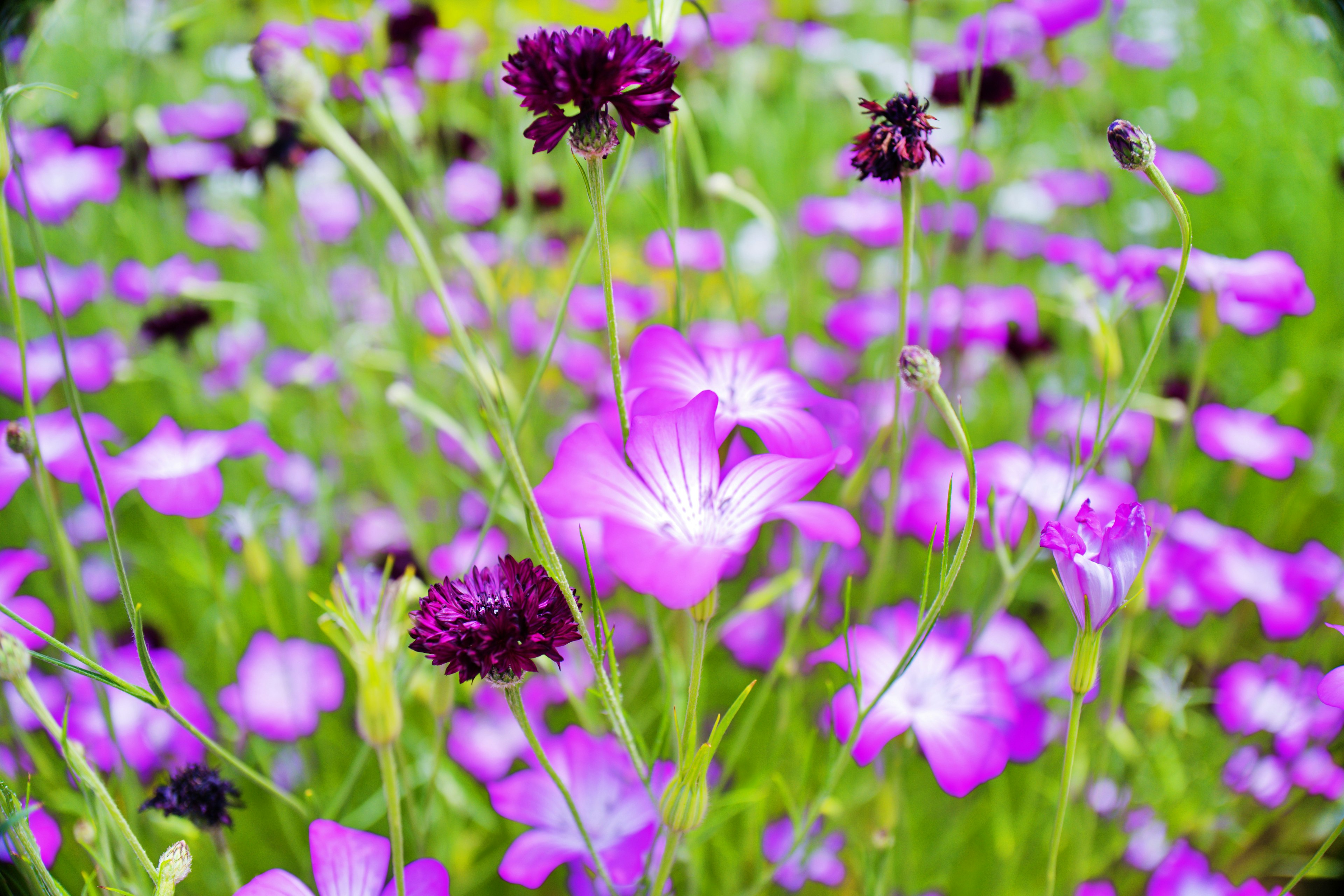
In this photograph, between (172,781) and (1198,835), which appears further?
(1198,835)

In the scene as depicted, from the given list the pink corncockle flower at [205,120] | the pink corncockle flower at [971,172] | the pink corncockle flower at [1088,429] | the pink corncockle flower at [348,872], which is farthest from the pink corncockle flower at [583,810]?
the pink corncockle flower at [205,120]

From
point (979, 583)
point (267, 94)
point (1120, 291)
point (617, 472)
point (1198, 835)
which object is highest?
point (267, 94)

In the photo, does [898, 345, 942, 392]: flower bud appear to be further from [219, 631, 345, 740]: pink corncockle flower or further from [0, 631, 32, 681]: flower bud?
[219, 631, 345, 740]: pink corncockle flower

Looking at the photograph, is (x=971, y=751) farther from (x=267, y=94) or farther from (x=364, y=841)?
(x=267, y=94)

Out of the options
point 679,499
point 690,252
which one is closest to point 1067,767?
point 679,499

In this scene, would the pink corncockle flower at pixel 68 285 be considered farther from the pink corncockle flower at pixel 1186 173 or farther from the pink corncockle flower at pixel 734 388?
the pink corncockle flower at pixel 1186 173

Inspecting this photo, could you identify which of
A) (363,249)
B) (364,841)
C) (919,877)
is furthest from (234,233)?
(919,877)

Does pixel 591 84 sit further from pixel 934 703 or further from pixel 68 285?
pixel 68 285
